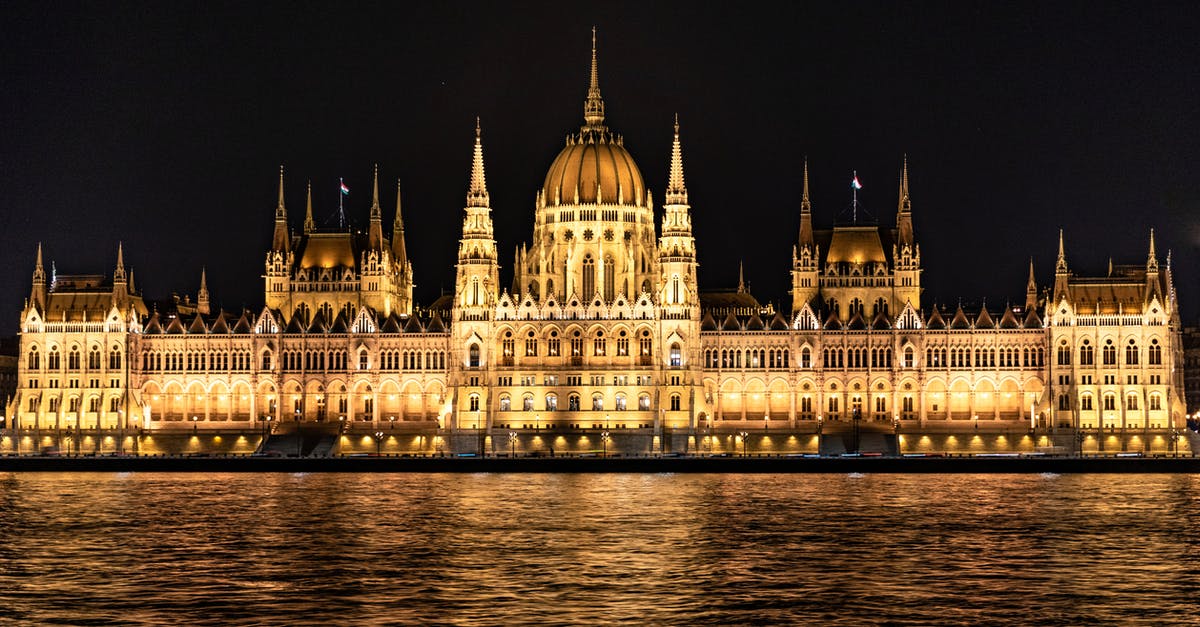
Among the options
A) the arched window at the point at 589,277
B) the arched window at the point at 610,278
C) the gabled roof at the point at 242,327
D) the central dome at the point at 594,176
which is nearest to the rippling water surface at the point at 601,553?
the gabled roof at the point at 242,327

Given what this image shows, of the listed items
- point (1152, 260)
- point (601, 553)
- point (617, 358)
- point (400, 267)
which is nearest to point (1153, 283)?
point (1152, 260)

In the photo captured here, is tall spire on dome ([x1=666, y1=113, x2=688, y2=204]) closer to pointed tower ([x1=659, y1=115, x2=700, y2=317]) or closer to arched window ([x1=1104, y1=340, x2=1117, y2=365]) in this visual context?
pointed tower ([x1=659, y1=115, x2=700, y2=317])

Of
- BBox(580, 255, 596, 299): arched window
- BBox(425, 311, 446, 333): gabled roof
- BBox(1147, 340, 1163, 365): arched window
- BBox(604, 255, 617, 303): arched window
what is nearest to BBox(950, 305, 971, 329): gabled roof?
BBox(1147, 340, 1163, 365): arched window

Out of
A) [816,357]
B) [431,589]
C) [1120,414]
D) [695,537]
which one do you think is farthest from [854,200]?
[431,589]

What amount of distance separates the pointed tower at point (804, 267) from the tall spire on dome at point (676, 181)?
12077mm

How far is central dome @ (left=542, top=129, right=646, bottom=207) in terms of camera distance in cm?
16688

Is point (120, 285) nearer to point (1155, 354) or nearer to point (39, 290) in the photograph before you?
point (39, 290)

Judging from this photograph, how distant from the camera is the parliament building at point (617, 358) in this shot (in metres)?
156

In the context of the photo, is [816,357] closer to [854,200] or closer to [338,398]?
[854,200]

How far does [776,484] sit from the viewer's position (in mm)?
128000

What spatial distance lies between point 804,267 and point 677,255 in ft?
47.3

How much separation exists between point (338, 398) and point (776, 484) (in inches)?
1918

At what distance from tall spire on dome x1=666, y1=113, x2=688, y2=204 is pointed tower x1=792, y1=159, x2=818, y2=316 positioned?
475 inches

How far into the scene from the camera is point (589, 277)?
546 feet
